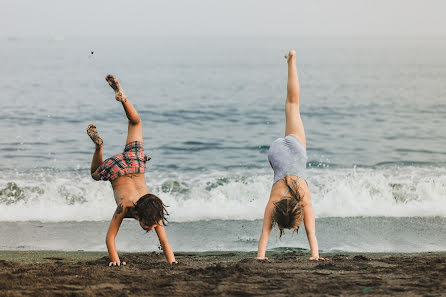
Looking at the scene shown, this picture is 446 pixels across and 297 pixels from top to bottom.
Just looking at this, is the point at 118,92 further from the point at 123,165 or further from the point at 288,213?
the point at 288,213

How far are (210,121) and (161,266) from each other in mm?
15955

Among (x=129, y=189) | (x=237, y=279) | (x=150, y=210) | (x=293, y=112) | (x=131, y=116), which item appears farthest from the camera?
(x=293, y=112)

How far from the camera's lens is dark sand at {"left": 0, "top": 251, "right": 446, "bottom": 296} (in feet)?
14.5

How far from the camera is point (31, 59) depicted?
1658 inches

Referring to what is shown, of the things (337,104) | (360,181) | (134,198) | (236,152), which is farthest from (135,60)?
(134,198)

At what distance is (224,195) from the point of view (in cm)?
1116

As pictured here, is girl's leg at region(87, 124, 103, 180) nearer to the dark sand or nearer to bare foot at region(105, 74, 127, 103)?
bare foot at region(105, 74, 127, 103)

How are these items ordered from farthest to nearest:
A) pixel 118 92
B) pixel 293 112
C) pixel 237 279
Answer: pixel 293 112 < pixel 118 92 < pixel 237 279

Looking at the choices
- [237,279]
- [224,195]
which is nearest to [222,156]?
[224,195]

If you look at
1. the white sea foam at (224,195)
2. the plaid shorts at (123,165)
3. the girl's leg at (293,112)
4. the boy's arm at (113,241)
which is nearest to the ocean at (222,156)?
the white sea foam at (224,195)

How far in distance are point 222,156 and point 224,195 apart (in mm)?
4713

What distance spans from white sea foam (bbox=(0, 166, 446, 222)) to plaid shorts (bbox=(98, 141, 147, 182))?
3.22m

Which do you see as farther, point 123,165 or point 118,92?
point 118,92

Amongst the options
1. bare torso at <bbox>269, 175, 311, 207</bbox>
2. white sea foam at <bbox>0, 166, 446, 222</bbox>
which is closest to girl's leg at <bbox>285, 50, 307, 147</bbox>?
bare torso at <bbox>269, 175, 311, 207</bbox>
